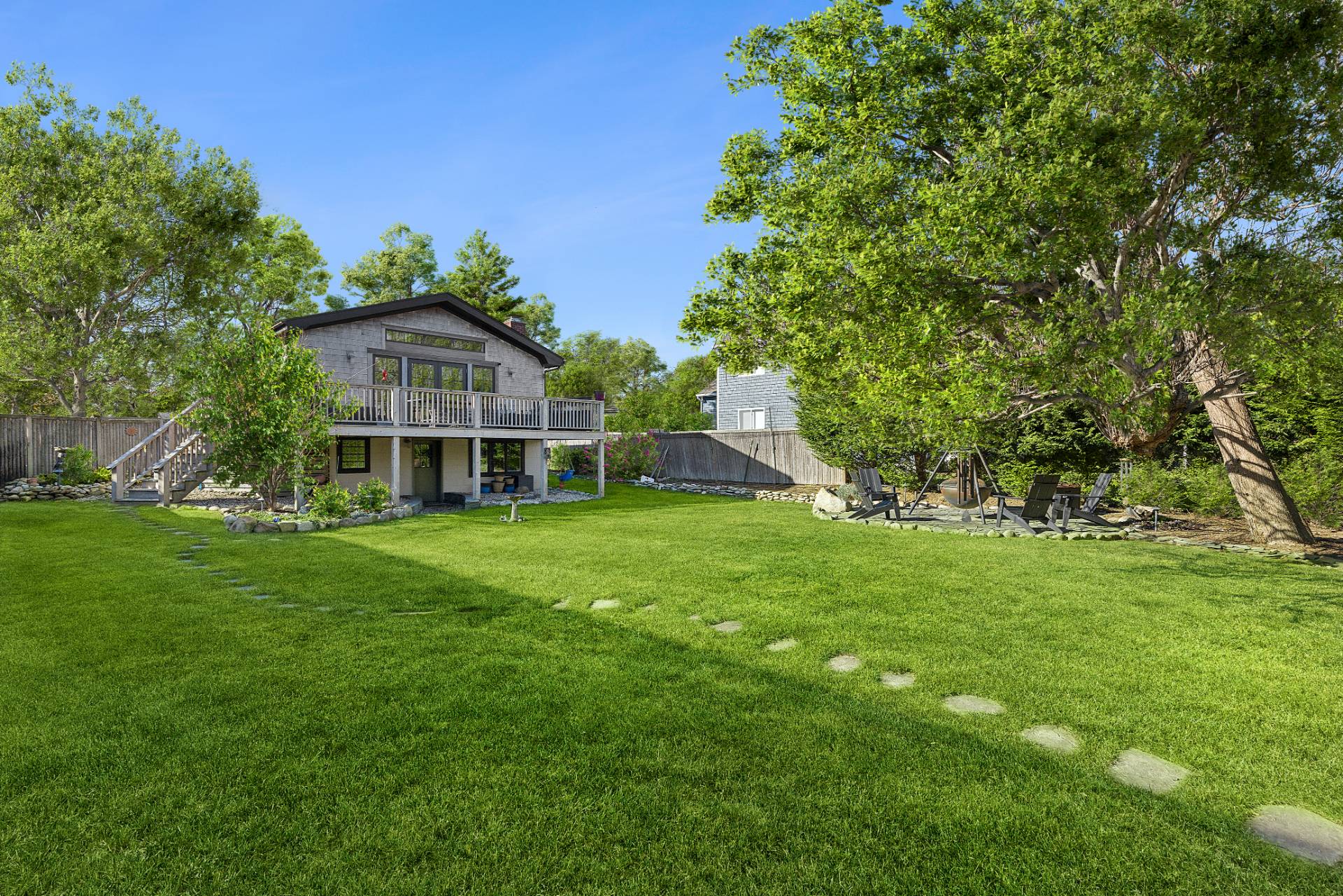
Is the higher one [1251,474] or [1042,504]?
[1251,474]

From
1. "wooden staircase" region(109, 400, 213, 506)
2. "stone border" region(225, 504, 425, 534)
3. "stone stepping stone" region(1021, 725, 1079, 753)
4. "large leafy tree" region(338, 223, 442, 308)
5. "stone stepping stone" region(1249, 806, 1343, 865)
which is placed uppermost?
"large leafy tree" region(338, 223, 442, 308)

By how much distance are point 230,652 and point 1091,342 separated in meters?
8.60

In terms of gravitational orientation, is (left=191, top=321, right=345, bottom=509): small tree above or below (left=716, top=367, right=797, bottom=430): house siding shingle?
below

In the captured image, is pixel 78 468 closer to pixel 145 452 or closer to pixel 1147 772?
pixel 145 452

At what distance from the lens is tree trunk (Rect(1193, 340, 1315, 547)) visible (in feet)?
32.0

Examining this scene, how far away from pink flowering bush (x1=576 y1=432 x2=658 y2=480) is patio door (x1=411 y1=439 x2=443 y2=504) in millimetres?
8009

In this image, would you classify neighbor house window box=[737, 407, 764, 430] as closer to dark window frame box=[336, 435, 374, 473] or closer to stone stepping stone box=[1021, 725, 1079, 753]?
dark window frame box=[336, 435, 374, 473]

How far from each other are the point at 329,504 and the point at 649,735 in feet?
34.6

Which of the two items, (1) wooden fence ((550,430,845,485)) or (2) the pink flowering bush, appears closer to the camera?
(1) wooden fence ((550,430,845,485))

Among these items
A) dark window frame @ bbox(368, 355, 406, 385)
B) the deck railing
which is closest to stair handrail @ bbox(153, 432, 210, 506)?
the deck railing

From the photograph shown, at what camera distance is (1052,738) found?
3.34m

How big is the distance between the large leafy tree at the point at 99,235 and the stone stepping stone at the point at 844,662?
2993 centimetres

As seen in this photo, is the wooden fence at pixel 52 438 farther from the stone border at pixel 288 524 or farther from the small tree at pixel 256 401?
the stone border at pixel 288 524

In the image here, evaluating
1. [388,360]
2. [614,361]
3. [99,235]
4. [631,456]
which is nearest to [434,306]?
[388,360]
